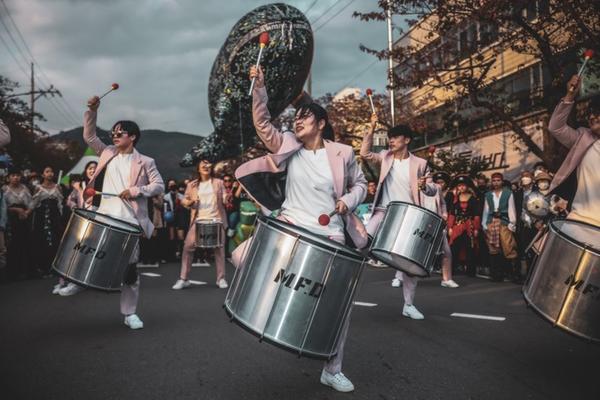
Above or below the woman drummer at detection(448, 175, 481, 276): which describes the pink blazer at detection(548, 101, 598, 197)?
above

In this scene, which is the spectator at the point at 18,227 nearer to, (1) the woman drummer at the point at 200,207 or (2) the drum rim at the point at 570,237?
(1) the woman drummer at the point at 200,207

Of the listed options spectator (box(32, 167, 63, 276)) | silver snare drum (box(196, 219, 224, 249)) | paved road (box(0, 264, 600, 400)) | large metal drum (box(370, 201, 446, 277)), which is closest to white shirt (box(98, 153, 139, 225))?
paved road (box(0, 264, 600, 400))

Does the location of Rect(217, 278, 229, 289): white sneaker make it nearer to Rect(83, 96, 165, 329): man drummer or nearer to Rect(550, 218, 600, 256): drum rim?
Rect(83, 96, 165, 329): man drummer

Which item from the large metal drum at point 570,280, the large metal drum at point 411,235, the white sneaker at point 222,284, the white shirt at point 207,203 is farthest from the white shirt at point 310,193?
the white sneaker at point 222,284

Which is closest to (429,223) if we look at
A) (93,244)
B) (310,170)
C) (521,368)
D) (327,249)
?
(521,368)

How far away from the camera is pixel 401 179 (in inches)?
248

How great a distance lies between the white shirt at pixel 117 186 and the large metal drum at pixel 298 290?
2.63m

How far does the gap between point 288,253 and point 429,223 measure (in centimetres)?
276

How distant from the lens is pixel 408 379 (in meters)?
3.79

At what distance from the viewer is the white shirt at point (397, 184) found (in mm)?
6285

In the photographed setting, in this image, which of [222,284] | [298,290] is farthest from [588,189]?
[222,284]

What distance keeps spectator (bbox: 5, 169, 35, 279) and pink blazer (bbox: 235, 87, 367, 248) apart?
761 centimetres

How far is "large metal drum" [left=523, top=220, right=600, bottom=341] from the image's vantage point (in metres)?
3.19

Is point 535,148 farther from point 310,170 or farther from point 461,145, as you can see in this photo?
point 461,145
